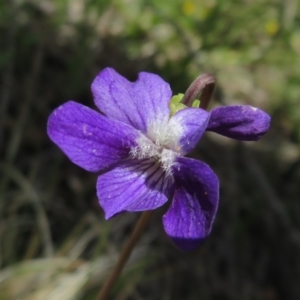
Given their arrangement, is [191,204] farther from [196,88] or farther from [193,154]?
[193,154]

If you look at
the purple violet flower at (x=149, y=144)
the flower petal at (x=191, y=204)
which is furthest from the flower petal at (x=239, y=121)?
the flower petal at (x=191, y=204)

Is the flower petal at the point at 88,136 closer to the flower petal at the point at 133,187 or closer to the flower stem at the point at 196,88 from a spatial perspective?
the flower petal at the point at 133,187

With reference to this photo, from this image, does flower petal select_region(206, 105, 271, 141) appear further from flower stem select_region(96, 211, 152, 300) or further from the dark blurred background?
the dark blurred background

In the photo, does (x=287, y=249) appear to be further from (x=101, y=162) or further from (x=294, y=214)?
(x=101, y=162)

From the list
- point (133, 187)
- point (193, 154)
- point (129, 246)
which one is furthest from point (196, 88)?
point (193, 154)

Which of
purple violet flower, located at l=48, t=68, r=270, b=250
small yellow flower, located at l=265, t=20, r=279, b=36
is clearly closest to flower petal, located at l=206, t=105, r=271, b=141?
purple violet flower, located at l=48, t=68, r=270, b=250

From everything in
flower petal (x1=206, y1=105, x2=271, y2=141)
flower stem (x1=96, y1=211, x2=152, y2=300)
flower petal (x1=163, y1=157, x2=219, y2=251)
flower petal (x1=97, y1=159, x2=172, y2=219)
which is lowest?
flower stem (x1=96, y1=211, x2=152, y2=300)
